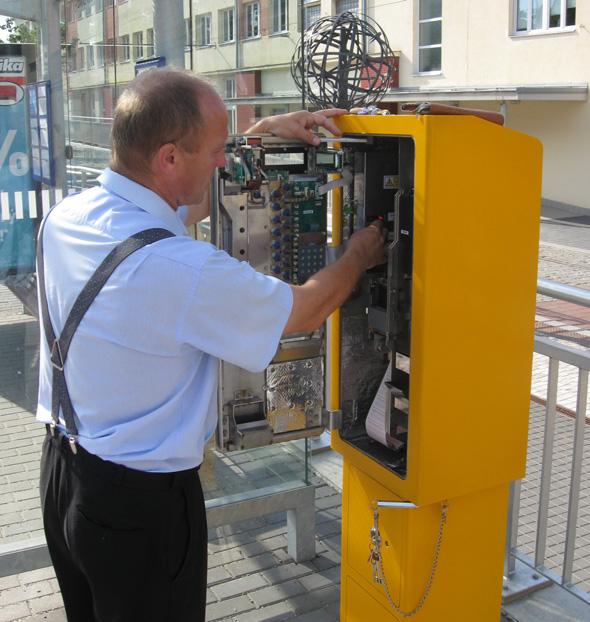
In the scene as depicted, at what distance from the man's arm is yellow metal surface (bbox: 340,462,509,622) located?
0.75 m

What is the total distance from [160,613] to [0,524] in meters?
1.50

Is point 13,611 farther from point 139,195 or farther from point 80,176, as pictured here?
point 139,195

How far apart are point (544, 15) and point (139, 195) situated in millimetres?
19228

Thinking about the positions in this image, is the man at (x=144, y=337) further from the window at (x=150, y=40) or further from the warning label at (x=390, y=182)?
the window at (x=150, y=40)

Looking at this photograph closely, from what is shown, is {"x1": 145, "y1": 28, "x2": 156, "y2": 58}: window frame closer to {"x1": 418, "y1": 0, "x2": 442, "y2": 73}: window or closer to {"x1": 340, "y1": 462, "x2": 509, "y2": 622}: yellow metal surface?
{"x1": 340, "y1": 462, "x2": 509, "y2": 622}: yellow metal surface

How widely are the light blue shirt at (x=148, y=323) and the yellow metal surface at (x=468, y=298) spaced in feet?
1.69

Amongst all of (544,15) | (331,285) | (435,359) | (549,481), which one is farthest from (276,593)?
(544,15)

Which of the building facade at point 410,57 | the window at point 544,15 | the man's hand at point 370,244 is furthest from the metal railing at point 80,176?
the window at point 544,15

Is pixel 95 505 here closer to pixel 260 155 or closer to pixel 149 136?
pixel 149 136

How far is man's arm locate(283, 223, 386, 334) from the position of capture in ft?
6.33

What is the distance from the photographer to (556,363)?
9.28 feet

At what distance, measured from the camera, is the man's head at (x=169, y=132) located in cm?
179

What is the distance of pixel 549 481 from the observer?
2.99m

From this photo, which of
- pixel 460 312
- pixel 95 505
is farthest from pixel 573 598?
pixel 95 505
